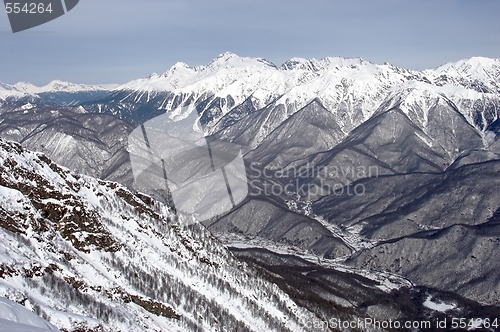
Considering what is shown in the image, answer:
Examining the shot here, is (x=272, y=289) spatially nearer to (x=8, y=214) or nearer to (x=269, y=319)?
(x=269, y=319)

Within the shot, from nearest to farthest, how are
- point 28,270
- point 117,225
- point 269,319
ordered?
point 28,270, point 117,225, point 269,319

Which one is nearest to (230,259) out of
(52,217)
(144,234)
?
(144,234)

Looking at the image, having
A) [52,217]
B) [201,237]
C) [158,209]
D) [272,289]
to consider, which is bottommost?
[272,289]

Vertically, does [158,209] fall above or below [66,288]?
below

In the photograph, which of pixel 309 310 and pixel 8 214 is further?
pixel 309 310

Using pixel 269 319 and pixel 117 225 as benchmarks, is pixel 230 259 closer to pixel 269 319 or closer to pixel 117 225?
pixel 269 319

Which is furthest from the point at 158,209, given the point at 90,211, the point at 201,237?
the point at 90,211

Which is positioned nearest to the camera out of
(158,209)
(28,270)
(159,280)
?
(28,270)
